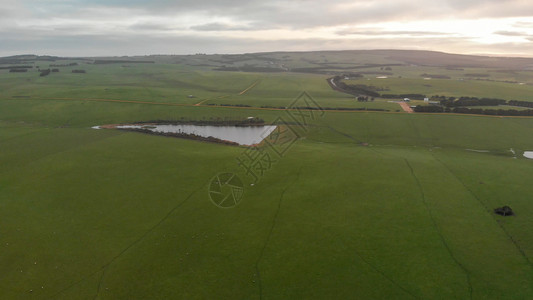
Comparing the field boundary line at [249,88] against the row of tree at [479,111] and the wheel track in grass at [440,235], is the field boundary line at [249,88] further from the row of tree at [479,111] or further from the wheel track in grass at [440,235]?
the wheel track in grass at [440,235]

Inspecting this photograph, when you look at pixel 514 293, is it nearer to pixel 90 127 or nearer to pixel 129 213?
pixel 129 213

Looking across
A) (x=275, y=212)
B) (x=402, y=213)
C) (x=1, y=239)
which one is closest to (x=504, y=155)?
(x=402, y=213)

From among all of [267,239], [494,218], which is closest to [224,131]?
[267,239]

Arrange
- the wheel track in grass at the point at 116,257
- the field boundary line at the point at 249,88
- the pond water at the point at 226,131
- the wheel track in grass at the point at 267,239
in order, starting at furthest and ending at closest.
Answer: the field boundary line at the point at 249,88
the pond water at the point at 226,131
the wheel track in grass at the point at 267,239
the wheel track in grass at the point at 116,257

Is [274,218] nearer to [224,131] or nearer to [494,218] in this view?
[494,218]

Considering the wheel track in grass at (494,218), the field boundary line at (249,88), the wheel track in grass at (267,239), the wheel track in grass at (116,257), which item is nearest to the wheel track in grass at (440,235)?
the wheel track in grass at (494,218)

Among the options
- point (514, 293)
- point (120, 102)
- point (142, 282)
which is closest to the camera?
point (514, 293)

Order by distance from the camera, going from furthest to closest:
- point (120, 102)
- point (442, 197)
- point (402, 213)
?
point (120, 102) → point (442, 197) → point (402, 213)

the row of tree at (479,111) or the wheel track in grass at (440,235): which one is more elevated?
the row of tree at (479,111)
